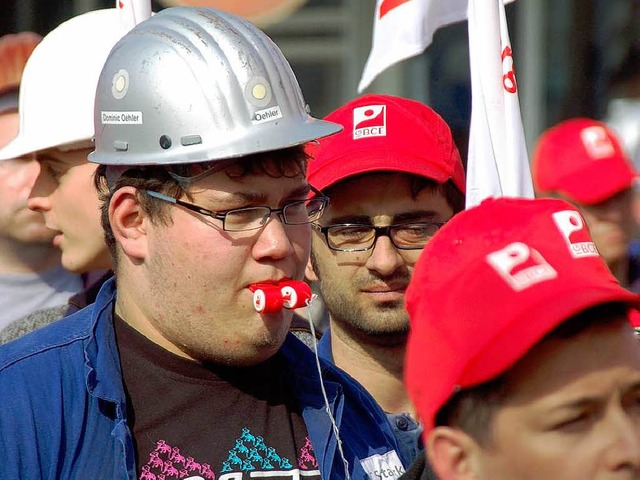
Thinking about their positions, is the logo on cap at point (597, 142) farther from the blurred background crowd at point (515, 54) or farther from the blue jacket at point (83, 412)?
the blue jacket at point (83, 412)

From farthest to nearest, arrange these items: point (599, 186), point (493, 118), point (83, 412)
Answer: point (599, 186) → point (493, 118) → point (83, 412)

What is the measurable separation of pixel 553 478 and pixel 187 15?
1387mm

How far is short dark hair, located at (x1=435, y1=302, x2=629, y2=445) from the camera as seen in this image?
188 cm

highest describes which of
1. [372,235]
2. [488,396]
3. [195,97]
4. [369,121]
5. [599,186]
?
[195,97]

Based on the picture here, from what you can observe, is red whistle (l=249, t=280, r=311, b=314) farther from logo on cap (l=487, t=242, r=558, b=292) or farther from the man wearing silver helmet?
logo on cap (l=487, t=242, r=558, b=292)

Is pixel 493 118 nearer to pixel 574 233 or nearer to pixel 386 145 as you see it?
pixel 386 145

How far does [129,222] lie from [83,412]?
45 cm

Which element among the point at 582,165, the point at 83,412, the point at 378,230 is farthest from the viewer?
the point at 582,165

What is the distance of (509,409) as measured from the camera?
1879mm

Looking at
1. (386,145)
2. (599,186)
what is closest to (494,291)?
(386,145)

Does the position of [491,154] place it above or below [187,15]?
below

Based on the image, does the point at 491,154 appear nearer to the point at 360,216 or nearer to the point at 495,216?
the point at 360,216

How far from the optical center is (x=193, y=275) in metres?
2.60

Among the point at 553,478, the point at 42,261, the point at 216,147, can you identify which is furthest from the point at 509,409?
the point at 42,261
